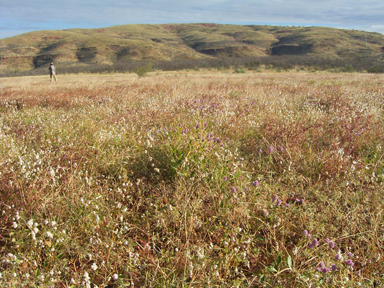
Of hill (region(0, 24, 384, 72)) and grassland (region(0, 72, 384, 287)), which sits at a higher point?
hill (region(0, 24, 384, 72))

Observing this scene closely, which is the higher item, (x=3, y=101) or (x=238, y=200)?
(x=3, y=101)

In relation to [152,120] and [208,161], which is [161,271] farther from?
[152,120]

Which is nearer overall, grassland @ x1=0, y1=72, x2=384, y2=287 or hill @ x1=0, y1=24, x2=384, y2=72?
grassland @ x1=0, y1=72, x2=384, y2=287

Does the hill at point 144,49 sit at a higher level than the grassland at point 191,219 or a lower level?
higher

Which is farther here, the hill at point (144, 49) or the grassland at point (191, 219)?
the hill at point (144, 49)

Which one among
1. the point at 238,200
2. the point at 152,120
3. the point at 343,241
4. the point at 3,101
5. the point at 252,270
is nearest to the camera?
the point at 252,270

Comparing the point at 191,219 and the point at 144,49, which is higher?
the point at 144,49

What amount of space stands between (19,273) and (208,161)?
78.7 inches

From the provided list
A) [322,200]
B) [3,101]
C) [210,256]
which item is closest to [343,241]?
[322,200]

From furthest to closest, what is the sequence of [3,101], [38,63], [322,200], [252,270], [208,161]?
[38,63], [3,101], [208,161], [322,200], [252,270]

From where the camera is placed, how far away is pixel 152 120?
5.14 m

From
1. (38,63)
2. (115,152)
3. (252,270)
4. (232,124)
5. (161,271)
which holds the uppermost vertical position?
(38,63)

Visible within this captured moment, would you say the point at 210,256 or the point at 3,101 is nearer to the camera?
the point at 210,256

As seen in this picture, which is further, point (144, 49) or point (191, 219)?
point (144, 49)
